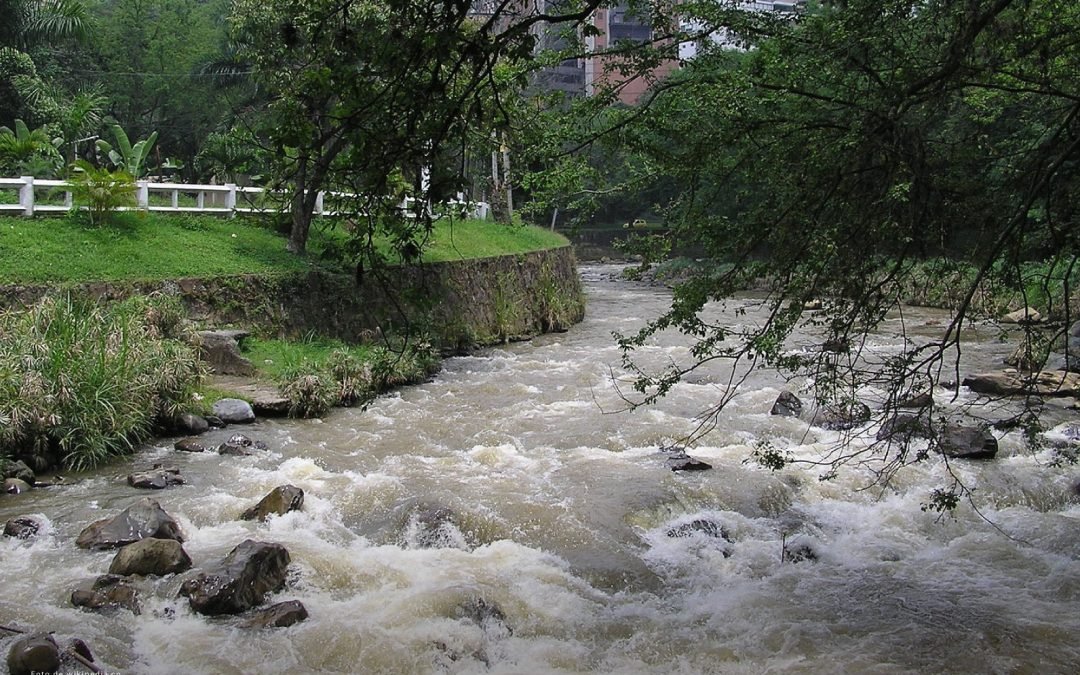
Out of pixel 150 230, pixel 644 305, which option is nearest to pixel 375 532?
pixel 150 230

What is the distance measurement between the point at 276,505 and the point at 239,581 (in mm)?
2081

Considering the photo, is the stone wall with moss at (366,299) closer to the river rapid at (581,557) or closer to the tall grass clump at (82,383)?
the tall grass clump at (82,383)

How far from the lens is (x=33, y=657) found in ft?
19.3

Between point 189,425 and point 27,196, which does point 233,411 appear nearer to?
point 189,425

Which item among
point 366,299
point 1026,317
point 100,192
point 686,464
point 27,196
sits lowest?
point 686,464

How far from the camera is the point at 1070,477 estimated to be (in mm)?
10727

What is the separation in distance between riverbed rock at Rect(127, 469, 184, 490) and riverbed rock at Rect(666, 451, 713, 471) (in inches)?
212

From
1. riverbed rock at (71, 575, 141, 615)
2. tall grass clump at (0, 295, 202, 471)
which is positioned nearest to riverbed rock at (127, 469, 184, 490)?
tall grass clump at (0, 295, 202, 471)

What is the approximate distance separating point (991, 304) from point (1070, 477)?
14.7ft

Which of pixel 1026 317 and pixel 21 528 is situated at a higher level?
pixel 1026 317

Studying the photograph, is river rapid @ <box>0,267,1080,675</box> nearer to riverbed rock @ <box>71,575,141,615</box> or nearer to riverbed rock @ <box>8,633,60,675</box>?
riverbed rock @ <box>71,575,141,615</box>

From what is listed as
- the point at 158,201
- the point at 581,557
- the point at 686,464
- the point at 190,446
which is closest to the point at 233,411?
the point at 190,446

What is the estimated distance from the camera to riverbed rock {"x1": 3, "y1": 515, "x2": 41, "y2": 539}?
8.41 metres

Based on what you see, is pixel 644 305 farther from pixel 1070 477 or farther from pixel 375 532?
pixel 375 532
